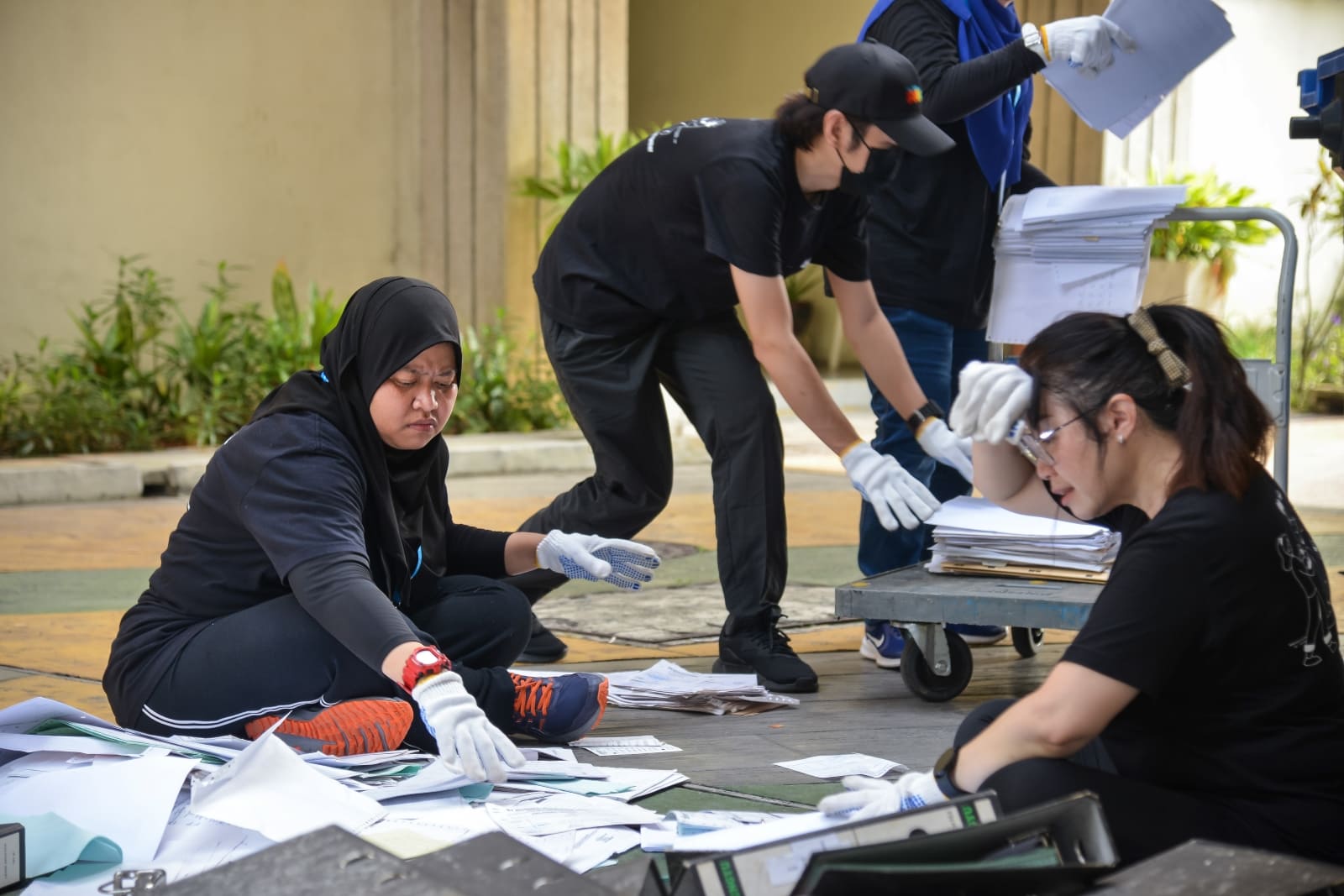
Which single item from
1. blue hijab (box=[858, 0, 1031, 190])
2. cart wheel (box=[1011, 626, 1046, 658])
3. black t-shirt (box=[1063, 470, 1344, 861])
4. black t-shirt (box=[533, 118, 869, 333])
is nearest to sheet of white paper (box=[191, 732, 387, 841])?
black t-shirt (box=[1063, 470, 1344, 861])

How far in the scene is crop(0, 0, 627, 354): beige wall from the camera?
8.89 metres

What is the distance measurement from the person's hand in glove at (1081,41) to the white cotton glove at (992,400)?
1643 mm

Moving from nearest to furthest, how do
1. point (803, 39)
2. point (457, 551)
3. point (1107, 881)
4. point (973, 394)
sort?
point (1107, 881)
point (973, 394)
point (457, 551)
point (803, 39)

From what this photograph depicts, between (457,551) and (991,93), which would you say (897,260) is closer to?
(991,93)

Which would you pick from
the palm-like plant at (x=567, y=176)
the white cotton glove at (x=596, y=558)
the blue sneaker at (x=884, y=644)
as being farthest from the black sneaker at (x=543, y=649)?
the palm-like plant at (x=567, y=176)

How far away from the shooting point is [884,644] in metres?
3.90

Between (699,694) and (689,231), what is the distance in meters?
1.00

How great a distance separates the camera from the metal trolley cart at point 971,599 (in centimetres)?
332

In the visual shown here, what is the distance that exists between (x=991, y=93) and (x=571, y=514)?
136 cm

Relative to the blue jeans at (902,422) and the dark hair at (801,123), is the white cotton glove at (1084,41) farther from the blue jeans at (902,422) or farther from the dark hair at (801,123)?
the blue jeans at (902,422)

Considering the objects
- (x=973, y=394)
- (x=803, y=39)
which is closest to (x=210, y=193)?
(x=803, y=39)

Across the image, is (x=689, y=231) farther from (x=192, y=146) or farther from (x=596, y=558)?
(x=192, y=146)

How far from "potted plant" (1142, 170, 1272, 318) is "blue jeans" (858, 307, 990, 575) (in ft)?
23.5

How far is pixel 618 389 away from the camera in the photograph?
3.76 m
